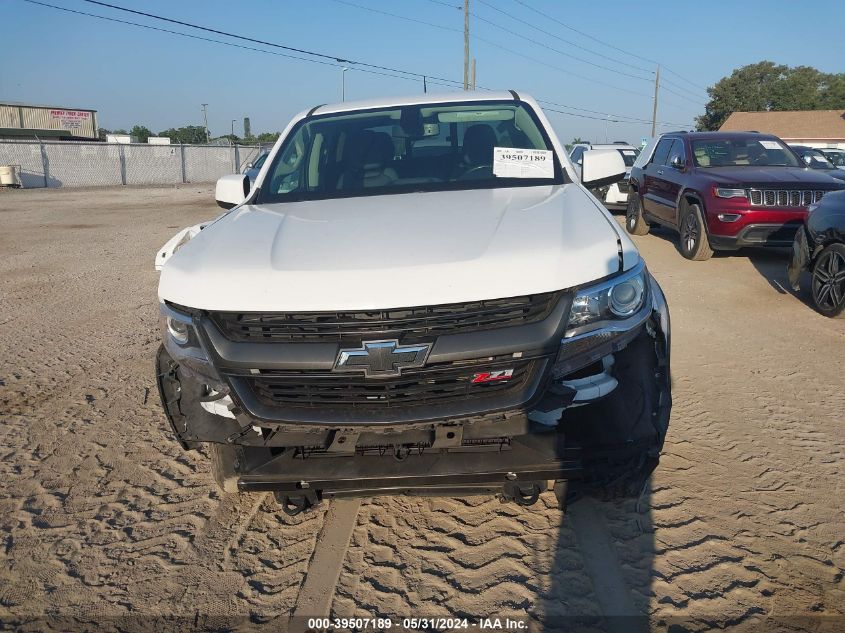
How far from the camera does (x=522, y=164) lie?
377cm

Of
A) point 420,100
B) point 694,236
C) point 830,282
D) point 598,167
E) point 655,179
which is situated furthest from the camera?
point 655,179

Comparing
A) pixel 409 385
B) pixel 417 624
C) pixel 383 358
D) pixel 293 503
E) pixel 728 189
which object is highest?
pixel 728 189

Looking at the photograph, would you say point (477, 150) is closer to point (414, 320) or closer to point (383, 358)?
point (414, 320)

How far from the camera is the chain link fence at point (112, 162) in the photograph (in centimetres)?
2895

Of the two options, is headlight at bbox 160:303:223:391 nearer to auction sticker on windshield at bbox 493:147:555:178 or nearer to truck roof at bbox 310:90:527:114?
auction sticker on windshield at bbox 493:147:555:178

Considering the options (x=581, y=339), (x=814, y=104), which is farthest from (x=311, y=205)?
(x=814, y=104)

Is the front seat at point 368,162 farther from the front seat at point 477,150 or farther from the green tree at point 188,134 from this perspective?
the green tree at point 188,134

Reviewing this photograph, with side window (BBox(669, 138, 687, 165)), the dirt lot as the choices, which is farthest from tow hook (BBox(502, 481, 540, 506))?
side window (BBox(669, 138, 687, 165))

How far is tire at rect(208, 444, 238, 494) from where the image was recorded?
2.90 meters

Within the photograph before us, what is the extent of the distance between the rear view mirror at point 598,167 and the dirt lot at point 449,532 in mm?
1564

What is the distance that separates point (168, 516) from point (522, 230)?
2193 mm

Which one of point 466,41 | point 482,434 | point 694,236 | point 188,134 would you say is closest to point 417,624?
point 482,434

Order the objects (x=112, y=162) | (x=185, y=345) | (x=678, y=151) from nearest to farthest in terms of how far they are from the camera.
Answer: (x=185, y=345) < (x=678, y=151) < (x=112, y=162)

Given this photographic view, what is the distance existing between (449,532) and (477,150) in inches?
84.2
